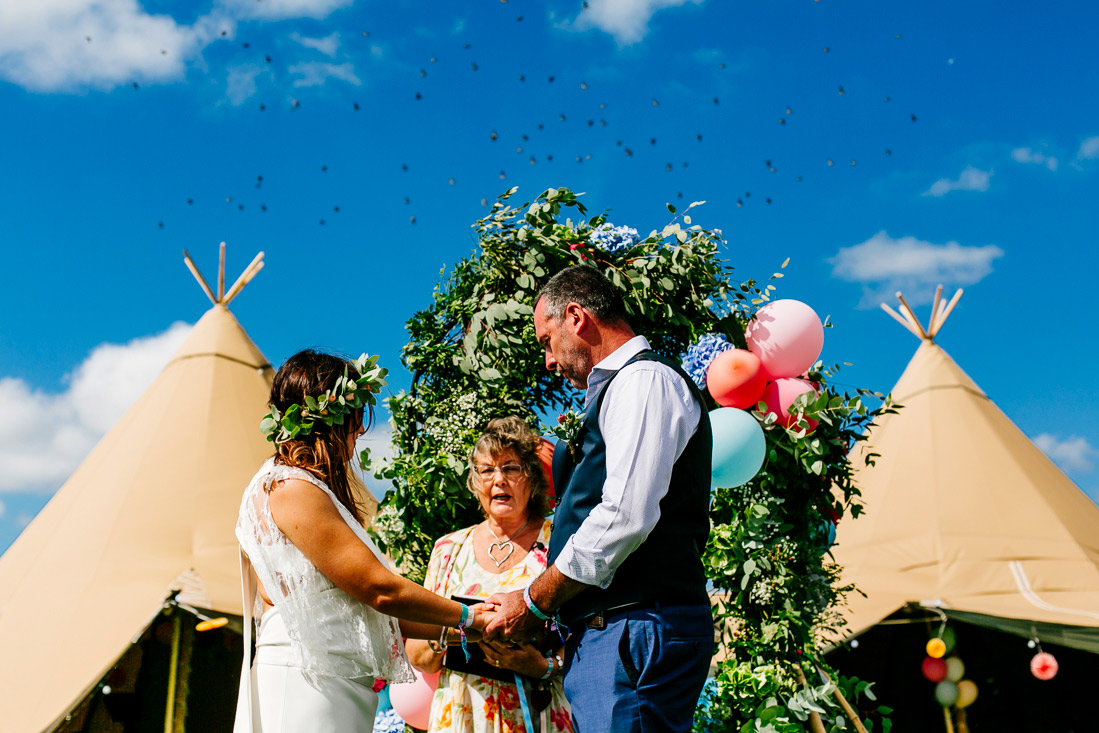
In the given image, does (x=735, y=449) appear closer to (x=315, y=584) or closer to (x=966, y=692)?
(x=315, y=584)

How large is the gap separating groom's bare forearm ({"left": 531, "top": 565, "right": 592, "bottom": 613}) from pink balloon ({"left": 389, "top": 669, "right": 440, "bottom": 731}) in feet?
4.78

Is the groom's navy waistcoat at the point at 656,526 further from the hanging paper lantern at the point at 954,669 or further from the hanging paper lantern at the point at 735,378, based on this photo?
the hanging paper lantern at the point at 954,669

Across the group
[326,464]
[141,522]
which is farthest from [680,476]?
[141,522]

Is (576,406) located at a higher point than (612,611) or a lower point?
higher

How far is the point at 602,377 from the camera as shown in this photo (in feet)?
6.72

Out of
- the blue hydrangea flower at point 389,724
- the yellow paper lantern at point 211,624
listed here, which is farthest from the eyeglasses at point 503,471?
the yellow paper lantern at point 211,624

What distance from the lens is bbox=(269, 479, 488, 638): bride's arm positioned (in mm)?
1779

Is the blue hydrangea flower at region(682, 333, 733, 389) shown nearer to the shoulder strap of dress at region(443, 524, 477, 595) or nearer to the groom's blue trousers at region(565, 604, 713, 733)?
the shoulder strap of dress at region(443, 524, 477, 595)

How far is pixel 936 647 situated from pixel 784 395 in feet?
12.5

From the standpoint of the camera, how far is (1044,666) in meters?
5.90

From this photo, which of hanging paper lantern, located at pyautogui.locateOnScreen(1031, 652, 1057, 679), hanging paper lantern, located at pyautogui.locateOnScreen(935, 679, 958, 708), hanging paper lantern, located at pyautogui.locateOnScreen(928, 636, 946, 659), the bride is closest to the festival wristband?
the bride

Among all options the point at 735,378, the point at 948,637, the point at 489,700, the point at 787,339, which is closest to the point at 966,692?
the point at 948,637

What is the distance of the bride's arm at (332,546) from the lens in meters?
1.78

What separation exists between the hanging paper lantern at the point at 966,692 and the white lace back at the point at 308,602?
6071 millimetres
